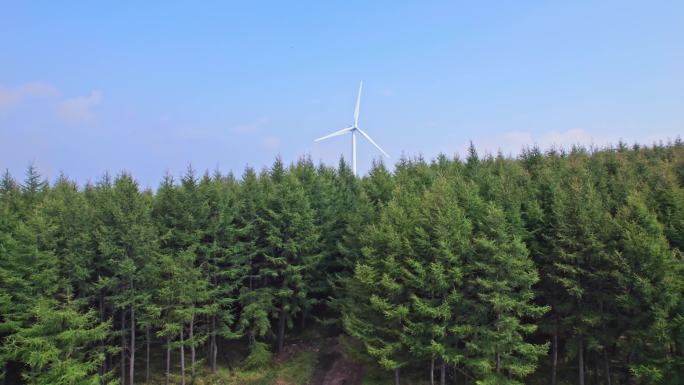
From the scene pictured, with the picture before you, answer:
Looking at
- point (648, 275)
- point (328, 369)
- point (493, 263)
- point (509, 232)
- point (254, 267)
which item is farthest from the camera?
point (254, 267)

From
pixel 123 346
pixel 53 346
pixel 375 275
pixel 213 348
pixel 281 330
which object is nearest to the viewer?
pixel 53 346

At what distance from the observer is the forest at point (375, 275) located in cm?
3209

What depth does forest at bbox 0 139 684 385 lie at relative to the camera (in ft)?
105

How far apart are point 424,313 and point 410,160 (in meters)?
31.6

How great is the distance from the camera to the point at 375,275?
36125mm

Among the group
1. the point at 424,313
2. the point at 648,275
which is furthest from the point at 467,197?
the point at 648,275

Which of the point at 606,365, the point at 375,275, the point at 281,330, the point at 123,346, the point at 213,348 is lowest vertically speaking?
the point at 606,365

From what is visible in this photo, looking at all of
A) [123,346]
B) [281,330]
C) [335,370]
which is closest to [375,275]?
[335,370]

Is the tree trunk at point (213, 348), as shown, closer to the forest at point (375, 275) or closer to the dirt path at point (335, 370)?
the forest at point (375, 275)

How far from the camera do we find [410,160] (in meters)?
62.1

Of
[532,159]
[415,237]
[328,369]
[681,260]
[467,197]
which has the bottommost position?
[328,369]

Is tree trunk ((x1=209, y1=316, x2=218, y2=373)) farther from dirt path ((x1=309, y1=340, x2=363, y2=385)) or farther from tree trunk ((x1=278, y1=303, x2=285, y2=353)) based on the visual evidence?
dirt path ((x1=309, y1=340, x2=363, y2=385))

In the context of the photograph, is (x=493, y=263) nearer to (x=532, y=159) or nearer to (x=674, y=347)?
(x=674, y=347)

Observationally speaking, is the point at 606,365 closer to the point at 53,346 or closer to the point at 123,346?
the point at 123,346
